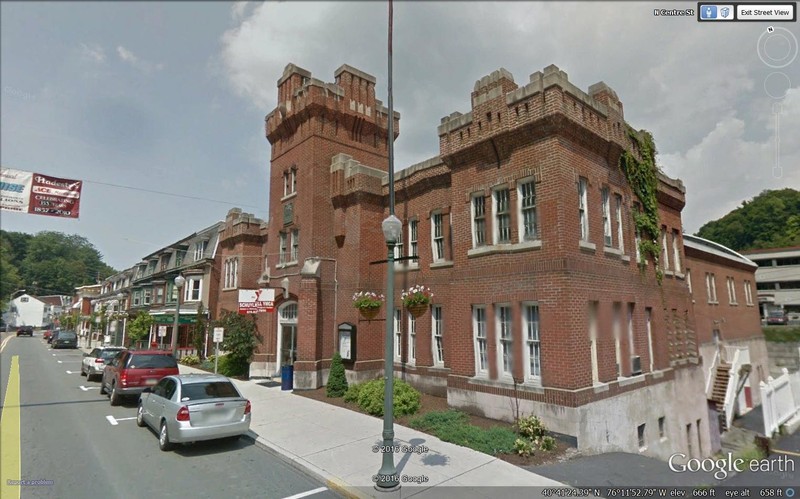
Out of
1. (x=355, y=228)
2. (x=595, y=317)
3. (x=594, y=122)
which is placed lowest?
(x=595, y=317)

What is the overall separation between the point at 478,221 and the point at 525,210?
174 centimetres

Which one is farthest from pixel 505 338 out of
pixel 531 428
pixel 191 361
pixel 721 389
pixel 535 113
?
pixel 191 361

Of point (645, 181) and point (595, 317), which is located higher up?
point (645, 181)

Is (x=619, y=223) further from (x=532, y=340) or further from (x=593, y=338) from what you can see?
(x=532, y=340)

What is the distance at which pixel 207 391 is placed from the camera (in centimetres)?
944

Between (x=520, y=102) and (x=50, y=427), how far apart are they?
16.4 m

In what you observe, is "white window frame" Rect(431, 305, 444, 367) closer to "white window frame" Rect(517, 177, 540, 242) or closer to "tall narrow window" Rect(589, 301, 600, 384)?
"white window frame" Rect(517, 177, 540, 242)

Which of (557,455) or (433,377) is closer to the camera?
(557,455)

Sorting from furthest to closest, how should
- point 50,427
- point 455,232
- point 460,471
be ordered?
point 455,232
point 50,427
point 460,471

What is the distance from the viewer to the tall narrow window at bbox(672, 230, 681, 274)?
58.6ft

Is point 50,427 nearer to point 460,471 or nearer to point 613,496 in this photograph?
point 460,471

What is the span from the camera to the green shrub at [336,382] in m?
15.3

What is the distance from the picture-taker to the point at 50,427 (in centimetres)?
1134

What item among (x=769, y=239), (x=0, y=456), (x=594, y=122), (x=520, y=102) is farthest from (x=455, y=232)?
(x=769, y=239)
